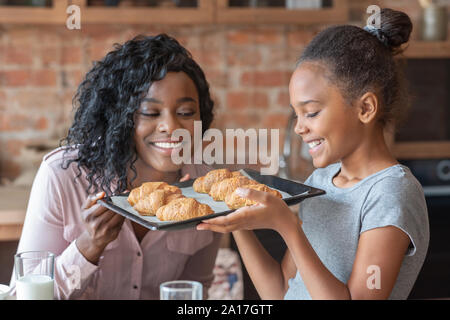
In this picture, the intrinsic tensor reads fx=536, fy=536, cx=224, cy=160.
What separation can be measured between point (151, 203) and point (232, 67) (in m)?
1.68

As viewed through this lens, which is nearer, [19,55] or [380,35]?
[380,35]

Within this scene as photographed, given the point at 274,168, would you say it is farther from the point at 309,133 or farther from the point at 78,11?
the point at 309,133

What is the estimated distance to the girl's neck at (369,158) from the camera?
3.42ft

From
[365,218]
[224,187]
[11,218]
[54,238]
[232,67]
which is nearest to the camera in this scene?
[365,218]

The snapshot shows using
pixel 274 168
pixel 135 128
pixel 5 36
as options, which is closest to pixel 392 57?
pixel 135 128

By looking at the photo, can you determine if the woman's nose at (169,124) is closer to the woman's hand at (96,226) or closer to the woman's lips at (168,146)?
the woman's lips at (168,146)

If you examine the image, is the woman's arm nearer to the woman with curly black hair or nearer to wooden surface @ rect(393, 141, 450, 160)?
the woman with curly black hair

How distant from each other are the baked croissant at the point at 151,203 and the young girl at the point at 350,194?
157 millimetres

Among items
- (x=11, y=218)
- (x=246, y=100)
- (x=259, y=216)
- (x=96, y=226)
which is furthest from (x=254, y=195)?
(x=246, y=100)

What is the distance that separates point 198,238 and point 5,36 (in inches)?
63.5

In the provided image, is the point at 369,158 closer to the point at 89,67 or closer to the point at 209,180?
the point at 209,180

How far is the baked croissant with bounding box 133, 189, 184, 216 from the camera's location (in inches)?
39.8

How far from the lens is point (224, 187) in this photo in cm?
110

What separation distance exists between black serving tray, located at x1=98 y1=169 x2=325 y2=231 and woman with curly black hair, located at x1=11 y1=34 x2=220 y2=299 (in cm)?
13
